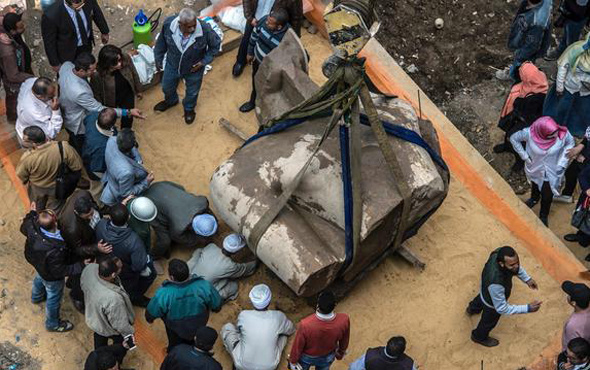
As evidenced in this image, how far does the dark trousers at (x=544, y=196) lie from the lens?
8586mm

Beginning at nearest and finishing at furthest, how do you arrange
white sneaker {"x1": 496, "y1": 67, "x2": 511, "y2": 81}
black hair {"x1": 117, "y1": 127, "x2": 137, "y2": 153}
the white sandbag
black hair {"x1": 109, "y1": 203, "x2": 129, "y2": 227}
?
black hair {"x1": 109, "y1": 203, "x2": 129, "y2": 227}
black hair {"x1": 117, "y1": 127, "x2": 137, "y2": 153}
the white sandbag
white sneaker {"x1": 496, "y1": 67, "x2": 511, "y2": 81}

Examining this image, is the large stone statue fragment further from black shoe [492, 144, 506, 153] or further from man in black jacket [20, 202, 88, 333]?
black shoe [492, 144, 506, 153]

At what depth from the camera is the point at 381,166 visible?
287 inches

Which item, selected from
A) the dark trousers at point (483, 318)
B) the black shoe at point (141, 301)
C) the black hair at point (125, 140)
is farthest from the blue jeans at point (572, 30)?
the black shoe at point (141, 301)

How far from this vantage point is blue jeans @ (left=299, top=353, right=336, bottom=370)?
6.73 metres

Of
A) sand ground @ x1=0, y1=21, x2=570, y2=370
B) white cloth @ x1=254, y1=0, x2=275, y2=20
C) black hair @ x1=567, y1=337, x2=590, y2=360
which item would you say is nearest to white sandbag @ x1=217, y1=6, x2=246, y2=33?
white cloth @ x1=254, y1=0, x2=275, y2=20

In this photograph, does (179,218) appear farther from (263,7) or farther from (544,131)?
(544,131)

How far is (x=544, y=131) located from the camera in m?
8.21

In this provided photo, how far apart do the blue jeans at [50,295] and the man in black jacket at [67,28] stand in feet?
8.12

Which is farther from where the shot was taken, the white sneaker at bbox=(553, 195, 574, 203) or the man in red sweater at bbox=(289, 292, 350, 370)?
the white sneaker at bbox=(553, 195, 574, 203)

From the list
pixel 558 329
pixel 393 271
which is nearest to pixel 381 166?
pixel 393 271

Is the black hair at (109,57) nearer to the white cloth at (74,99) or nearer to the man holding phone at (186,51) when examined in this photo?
the white cloth at (74,99)

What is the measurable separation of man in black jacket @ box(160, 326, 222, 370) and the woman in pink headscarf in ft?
13.4

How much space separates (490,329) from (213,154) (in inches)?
136
